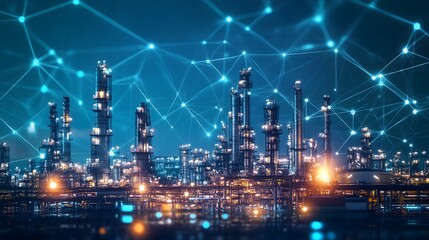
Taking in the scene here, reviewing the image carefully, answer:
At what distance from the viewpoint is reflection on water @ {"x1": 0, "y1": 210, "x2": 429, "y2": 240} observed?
124 ft

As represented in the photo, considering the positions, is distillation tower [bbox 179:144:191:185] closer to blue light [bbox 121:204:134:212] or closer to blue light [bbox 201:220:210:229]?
blue light [bbox 121:204:134:212]

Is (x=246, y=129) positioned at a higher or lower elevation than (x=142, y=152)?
higher

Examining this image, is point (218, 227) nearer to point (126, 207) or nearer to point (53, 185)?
point (126, 207)

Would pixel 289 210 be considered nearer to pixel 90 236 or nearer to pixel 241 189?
pixel 241 189

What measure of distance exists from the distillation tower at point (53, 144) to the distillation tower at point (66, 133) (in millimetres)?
634

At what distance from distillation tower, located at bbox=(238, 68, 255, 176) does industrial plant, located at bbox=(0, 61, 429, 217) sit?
0.10 meters

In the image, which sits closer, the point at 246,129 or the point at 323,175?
the point at 246,129

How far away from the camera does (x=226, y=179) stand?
2395 inches

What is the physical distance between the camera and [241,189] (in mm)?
61906

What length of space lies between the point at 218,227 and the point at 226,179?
18168 mm

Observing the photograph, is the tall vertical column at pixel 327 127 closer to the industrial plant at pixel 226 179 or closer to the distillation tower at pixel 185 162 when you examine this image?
the industrial plant at pixel 226 179

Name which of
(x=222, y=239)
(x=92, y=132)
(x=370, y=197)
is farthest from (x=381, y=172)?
(x=222, y=239)

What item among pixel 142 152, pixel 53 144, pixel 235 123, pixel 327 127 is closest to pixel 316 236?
pixel 142 152

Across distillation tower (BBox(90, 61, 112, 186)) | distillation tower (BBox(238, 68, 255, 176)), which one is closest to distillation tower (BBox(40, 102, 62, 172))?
distillation tower (BBox(90, 61, 112, 186))
